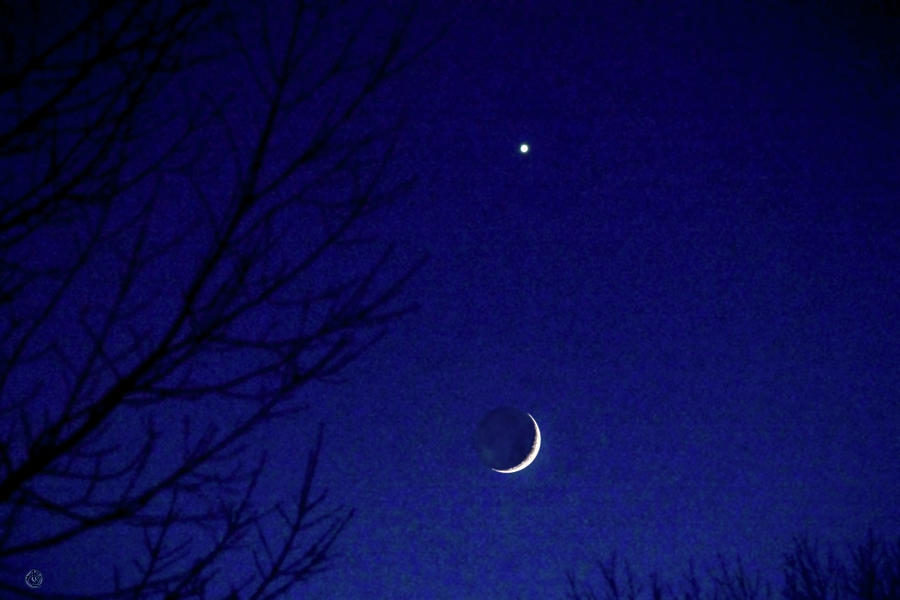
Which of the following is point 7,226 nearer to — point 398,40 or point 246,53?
point 246,53

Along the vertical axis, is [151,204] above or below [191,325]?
above

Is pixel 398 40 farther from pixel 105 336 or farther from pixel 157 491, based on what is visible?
pixel 157 491

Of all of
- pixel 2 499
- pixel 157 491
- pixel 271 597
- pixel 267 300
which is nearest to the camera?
pixel 2 499

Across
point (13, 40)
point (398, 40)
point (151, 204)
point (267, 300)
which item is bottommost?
point (267, 300)

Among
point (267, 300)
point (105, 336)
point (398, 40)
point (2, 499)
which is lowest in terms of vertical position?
point (2, 499)

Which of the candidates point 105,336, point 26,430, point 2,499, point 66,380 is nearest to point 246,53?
point 105,336

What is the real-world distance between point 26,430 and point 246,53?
1325 millimetres

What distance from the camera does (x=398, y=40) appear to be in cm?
190

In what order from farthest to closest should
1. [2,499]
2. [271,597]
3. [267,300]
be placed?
[271,597]
[267,300]
[2,499]

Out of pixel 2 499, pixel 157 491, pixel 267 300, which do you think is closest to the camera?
pixel 2 499

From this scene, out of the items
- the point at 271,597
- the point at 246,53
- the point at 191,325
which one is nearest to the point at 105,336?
the point at 191,325

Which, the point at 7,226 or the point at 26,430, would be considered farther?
the point at 7,226

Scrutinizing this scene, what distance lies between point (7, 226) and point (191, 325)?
659mm

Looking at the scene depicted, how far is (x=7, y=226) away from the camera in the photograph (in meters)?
1.77
